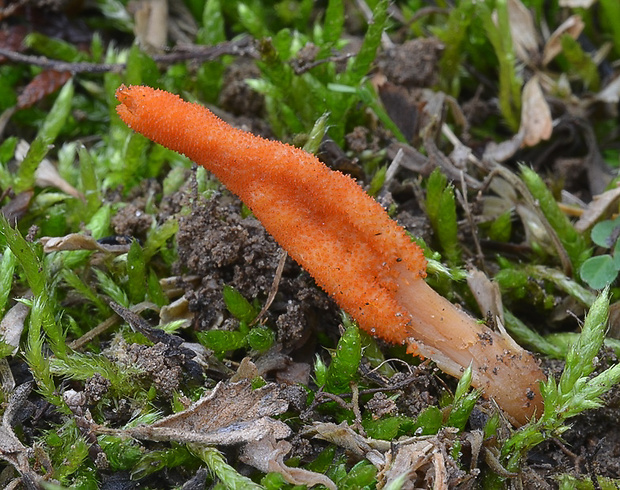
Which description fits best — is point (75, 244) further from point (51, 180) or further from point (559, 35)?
point (559, 35)

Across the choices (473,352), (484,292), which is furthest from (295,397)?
(484,292)

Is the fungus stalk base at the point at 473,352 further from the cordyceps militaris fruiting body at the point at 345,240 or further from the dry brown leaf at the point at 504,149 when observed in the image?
the dry brown leaf at the point at 504,149

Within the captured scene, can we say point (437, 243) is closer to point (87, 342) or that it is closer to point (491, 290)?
point (491, 290)

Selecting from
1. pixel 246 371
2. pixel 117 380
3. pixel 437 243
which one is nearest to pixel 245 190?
pixel 246 371

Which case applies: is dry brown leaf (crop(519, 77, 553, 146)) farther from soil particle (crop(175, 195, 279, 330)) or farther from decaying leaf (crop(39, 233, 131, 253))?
decaying leaf (crop(39, 233, 131, 253))

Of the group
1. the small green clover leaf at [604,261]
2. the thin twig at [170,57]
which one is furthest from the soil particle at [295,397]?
the thin twig at [170,57]
